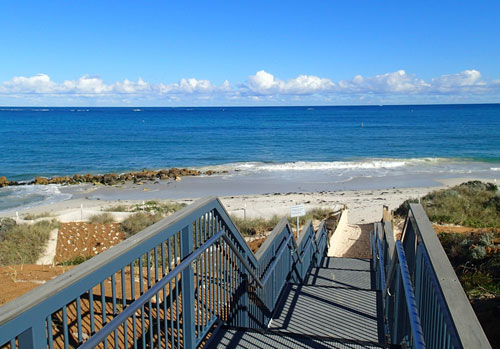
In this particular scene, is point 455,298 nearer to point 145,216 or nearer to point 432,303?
point 432,303

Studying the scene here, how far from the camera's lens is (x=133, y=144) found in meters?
64.2

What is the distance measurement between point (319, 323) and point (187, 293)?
94.9 inches

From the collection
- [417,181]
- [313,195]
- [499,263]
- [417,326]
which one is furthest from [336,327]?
[417,181]

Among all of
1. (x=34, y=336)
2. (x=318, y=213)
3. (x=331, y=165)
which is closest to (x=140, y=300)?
(x=34, y=336)

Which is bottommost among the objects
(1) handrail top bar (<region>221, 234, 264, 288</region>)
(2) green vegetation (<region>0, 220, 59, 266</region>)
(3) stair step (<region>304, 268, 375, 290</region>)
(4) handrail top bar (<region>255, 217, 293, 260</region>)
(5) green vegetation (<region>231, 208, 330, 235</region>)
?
(5) green vegetation (<region>231, 208, 330, 235</region>)

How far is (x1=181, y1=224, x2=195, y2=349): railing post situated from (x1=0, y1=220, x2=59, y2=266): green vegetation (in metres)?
10.5

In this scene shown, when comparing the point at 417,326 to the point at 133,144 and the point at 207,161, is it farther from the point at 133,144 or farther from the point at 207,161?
the point at 133,144

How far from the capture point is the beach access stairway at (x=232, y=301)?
208 cm

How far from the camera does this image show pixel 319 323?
5.79 m

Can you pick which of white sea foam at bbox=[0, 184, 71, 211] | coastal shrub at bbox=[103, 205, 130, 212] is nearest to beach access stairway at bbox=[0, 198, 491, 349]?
coastal shrub at bbox=[103, 205, 130, 212]

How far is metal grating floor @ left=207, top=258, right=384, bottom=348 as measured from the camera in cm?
464

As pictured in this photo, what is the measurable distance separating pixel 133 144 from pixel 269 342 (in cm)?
6169

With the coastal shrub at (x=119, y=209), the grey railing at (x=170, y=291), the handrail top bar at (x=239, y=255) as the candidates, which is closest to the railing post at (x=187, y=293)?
the grey railing at (x=170, y=291)

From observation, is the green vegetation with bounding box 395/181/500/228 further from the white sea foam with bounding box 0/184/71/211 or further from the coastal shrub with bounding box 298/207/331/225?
the white sea foam with bounding box 0/184/71/211
